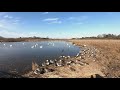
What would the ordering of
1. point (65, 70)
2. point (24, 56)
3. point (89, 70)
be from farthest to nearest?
1. point (24, 56)
2. point (89, 70)
3. point (65, 70)

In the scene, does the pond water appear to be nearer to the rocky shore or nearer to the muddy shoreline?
the muddy shoreline

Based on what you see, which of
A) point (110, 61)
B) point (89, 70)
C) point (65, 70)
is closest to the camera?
point (65, 70)

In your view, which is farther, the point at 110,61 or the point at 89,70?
the point at 110,61

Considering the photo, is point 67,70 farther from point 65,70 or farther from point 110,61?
point 110,61

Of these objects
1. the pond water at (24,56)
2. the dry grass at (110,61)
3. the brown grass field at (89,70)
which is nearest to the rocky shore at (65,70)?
the brown grass field at (89,70)

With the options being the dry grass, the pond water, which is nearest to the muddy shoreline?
the dry grass

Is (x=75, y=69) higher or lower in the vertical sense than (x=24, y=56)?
lower

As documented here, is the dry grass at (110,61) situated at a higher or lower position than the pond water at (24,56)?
lower

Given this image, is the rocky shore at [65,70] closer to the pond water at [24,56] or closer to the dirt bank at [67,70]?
the dirt bank at [67,70]

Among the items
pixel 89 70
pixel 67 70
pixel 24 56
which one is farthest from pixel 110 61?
pixel 24 56

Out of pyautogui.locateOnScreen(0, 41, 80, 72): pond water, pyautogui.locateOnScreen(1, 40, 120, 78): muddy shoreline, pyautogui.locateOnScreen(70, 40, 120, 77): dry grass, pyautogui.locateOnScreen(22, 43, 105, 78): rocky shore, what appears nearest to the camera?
pyautogui.locateOnScreen(22, 43, 105, 78): rocky shore
